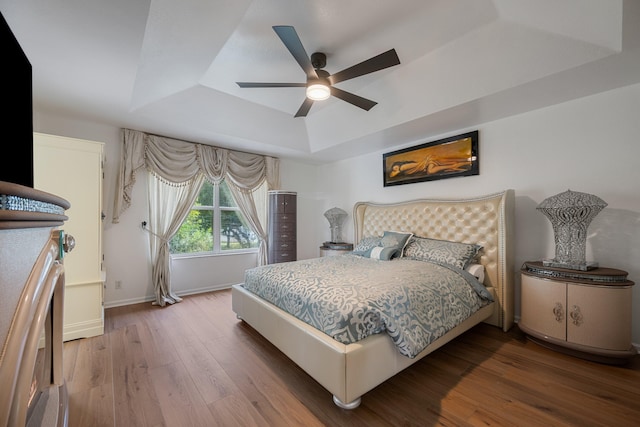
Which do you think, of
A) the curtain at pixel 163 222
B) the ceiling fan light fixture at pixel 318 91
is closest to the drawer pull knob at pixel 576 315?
the ceiling fan light fixture at pixel 318 91

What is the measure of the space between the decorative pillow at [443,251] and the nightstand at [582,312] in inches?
21.8

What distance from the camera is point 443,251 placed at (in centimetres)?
297

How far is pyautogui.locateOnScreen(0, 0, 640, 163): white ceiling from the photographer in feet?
5.72

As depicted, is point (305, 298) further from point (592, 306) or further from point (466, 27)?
point (466, 27)

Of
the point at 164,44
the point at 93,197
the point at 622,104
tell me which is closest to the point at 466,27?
the point at 622,104

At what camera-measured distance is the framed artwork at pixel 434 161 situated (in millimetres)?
3293

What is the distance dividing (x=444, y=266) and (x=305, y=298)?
1619 mm

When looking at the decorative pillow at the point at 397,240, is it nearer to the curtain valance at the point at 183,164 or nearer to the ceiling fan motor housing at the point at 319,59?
the ceiling fan motor housing at the point at 319,59

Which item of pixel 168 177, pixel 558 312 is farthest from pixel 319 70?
pixel 558 312

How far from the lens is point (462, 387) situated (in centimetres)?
186

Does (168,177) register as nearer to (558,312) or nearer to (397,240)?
(397,240)

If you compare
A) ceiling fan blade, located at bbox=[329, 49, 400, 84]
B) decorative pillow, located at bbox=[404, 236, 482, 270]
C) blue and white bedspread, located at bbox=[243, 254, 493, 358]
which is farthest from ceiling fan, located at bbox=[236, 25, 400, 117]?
decorative pillow, located at bbox=[404, 236, 482, 270]

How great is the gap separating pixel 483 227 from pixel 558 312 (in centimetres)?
104

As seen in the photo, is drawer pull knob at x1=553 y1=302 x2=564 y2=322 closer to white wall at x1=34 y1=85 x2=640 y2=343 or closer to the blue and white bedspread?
the blue and white bedspread
